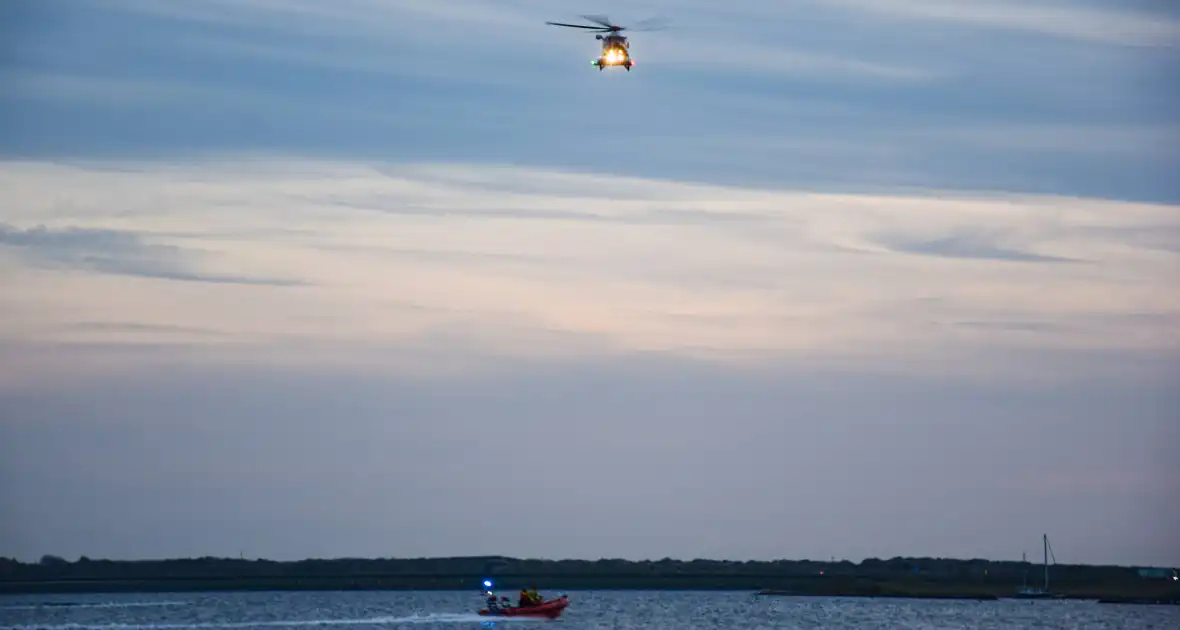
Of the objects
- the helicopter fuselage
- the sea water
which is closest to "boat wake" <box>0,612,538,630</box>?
the sea water

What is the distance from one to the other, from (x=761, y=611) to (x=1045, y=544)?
175 feet

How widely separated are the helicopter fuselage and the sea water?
50.3 m

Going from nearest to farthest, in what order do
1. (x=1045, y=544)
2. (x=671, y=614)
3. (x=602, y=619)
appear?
1. (x=602, y=619)
2. (x=671, y=614)
3. (x=1045, y=544)

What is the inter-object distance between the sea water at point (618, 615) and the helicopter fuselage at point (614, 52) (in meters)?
50.3

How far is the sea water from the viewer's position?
111375 mm

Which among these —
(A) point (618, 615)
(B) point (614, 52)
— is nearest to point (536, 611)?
(A) point (618, 615)

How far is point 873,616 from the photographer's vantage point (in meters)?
127

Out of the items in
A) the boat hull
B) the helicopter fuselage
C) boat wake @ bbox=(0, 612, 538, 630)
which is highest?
the helicopter fuselage

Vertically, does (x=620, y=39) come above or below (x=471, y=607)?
above

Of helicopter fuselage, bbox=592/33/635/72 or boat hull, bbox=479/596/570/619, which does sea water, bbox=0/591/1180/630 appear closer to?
boat hull, bbox=479/596/570/619

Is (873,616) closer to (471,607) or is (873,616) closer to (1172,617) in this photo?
(1172,617)

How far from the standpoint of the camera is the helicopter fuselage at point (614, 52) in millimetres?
63219

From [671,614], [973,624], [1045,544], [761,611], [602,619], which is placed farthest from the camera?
[1045,544]

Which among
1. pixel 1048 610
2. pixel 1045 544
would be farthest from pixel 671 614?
pixel 1045 544
